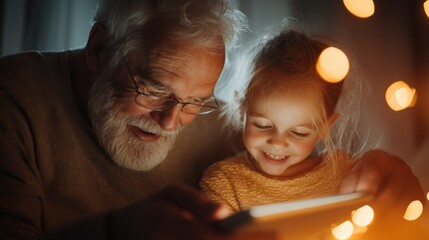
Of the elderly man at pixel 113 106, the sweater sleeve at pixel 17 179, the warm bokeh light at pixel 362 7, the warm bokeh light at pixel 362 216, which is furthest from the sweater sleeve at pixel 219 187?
the warm bokeh light at pixel 362 7

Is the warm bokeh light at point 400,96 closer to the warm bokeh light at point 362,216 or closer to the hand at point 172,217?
the warm bokeh light at point 362,216

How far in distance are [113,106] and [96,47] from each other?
0.64ft

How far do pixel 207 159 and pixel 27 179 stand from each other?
0.65 meters

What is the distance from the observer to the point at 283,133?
137 centimetres

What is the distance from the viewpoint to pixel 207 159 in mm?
1617

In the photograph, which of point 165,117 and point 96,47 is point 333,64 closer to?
point 165,117

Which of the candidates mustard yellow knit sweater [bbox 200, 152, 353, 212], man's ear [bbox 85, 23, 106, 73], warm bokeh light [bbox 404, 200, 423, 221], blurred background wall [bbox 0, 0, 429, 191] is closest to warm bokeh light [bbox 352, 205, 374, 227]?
warm bokeh light [bbox 404, 200, 423, 221]

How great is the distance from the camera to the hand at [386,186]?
1.18 m

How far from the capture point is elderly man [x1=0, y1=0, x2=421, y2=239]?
1.21 meters

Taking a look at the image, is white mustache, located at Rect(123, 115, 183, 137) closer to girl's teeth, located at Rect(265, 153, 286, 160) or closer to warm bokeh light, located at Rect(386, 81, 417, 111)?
girl's teeth, located at Rect(265, 153, 286, 160)

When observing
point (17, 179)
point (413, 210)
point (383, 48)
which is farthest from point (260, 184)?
point (383, 48)

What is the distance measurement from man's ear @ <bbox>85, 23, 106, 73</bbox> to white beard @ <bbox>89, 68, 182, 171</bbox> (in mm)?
60

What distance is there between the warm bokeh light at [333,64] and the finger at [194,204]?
68cm

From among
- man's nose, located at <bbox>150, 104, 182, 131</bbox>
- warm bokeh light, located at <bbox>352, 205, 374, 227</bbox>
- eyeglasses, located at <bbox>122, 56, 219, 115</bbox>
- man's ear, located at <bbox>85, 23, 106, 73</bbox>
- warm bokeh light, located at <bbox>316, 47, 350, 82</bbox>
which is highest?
warm bokeh light, located at <bbox>316, 47, 350, 82</bbox>
